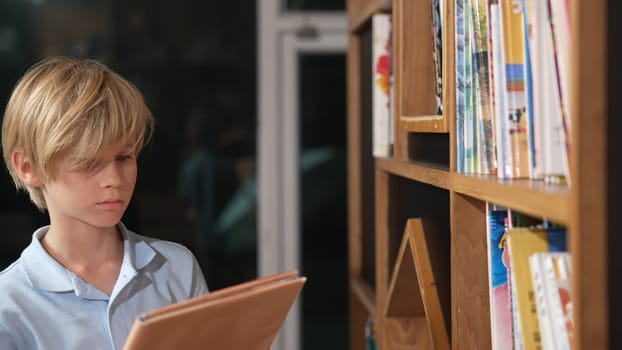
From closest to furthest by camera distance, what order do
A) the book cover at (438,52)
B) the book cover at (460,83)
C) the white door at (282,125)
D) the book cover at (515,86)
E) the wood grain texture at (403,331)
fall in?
the book cover at (515,86) < the book cover at (460,83) < the book cover at (438,52) < the wood grain texture at (403,331) < the white door at (282,125)

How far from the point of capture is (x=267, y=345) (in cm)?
146

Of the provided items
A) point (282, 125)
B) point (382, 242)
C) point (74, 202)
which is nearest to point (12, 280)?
point (74, 202)

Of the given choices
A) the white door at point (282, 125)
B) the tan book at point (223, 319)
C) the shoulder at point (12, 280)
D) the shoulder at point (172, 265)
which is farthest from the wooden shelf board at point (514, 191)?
the white door at point (282, 125)

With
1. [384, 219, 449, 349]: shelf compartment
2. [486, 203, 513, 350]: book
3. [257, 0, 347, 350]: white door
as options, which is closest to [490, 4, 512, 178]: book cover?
[486, 203, 513, 350]: book

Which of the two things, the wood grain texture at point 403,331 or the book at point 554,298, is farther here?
the wood grain texture at point 403,331

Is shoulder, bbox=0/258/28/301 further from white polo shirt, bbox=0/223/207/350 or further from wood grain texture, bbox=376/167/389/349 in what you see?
wood grain texture, bbox=376/167/389/349

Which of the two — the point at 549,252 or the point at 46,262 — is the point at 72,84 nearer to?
the point at 46,262

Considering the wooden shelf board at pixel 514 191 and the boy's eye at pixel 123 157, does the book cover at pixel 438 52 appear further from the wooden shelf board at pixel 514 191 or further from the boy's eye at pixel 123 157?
the boy's eye at pixel 123 157

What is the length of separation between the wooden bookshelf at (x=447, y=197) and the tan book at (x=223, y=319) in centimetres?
32

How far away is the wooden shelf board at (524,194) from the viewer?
981 mm

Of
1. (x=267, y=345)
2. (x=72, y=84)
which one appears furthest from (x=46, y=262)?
(x=267, y=345)

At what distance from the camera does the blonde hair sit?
1.46m

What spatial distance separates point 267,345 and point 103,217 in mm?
370

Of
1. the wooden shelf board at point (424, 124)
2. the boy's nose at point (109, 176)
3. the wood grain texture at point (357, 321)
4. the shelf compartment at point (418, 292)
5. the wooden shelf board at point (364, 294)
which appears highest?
the wooden shelf board at point (424, 124)
